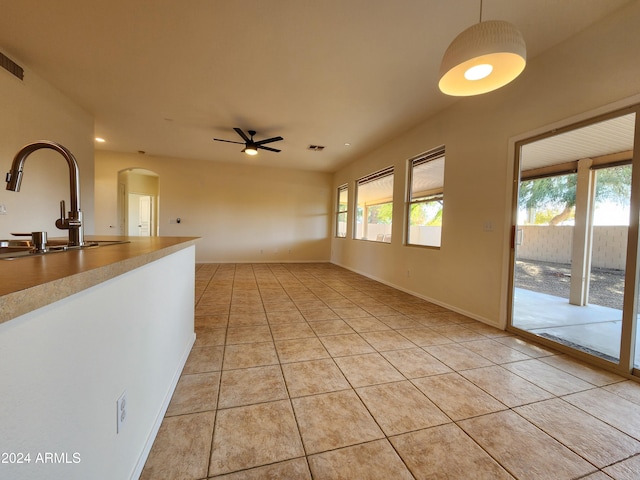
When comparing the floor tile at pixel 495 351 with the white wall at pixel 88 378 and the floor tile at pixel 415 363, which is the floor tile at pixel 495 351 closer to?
the floor tile at pixel 415 363

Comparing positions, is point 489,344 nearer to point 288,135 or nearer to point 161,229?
point 288,135

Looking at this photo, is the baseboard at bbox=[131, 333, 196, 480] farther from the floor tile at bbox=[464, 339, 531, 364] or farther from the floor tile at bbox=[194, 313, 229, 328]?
the floor tile at bbox=[464, 339, 531, 364]

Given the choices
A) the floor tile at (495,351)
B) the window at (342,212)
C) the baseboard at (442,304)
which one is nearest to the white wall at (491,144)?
the baseboard at (442,304)

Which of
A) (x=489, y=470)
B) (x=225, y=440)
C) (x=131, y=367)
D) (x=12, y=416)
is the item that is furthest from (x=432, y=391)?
(x=12, y=416)

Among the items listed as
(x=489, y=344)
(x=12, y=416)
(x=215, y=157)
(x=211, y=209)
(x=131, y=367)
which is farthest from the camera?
(x=211, y=209)

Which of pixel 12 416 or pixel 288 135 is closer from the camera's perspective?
pixel 12 416

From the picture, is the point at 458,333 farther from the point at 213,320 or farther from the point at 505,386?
the point at 213,320

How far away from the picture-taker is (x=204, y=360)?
2.05 metres

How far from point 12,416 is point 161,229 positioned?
7.13 m

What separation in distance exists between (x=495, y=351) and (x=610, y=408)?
0.76m

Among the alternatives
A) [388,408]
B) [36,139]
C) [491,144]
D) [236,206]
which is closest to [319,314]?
[388,408]

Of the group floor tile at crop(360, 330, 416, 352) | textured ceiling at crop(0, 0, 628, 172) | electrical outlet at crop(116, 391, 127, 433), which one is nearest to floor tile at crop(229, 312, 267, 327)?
floor tile at crop(360, 330, 416, 352)

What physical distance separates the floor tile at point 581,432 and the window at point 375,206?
3608mm

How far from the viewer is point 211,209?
7.01m
